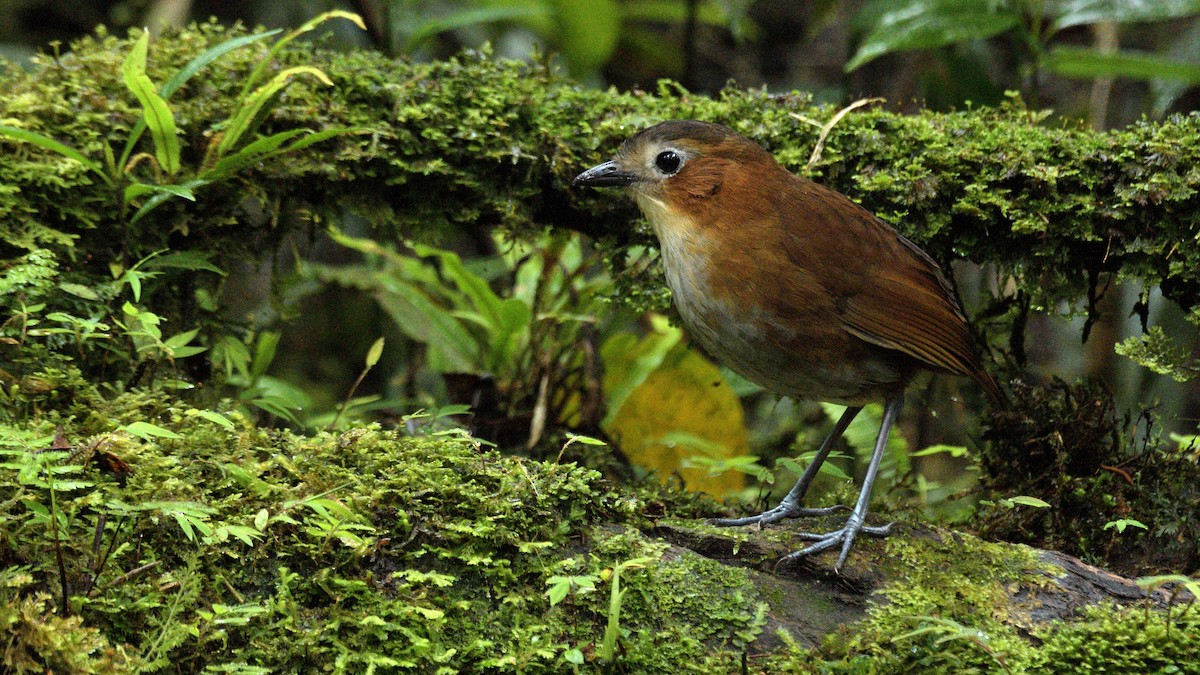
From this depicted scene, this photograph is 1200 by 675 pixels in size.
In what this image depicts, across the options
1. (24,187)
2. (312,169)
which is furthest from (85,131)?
(312,169)

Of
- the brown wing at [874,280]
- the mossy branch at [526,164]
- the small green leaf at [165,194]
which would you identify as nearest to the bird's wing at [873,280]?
the brown wing at [874,280]

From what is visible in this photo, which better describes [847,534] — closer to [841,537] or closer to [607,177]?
[841,537]

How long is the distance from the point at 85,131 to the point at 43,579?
177 cm

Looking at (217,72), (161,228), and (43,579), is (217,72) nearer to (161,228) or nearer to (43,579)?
(161,228)

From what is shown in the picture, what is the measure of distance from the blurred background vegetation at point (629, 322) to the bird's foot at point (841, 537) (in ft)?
1.29

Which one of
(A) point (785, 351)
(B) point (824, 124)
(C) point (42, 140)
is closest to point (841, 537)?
(A) point (785, 351)

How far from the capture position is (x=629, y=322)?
4734mm

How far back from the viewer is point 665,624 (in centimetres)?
237

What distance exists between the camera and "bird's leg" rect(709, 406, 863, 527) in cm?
297

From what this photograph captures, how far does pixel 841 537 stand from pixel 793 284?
0.73m

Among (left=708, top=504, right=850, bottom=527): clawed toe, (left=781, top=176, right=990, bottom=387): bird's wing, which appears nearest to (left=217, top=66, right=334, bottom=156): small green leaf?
(left=781, top=176, right=990, bottom=387): bird's wing

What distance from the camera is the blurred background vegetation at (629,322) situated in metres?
3.88

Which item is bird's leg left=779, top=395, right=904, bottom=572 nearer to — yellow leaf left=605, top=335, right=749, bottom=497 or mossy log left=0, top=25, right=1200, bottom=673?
mossy log left=0, top=25, right=1200, bottom=673

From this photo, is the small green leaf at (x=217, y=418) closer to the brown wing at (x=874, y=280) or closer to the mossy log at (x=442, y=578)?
the mossy log at (x=442, y=578)
